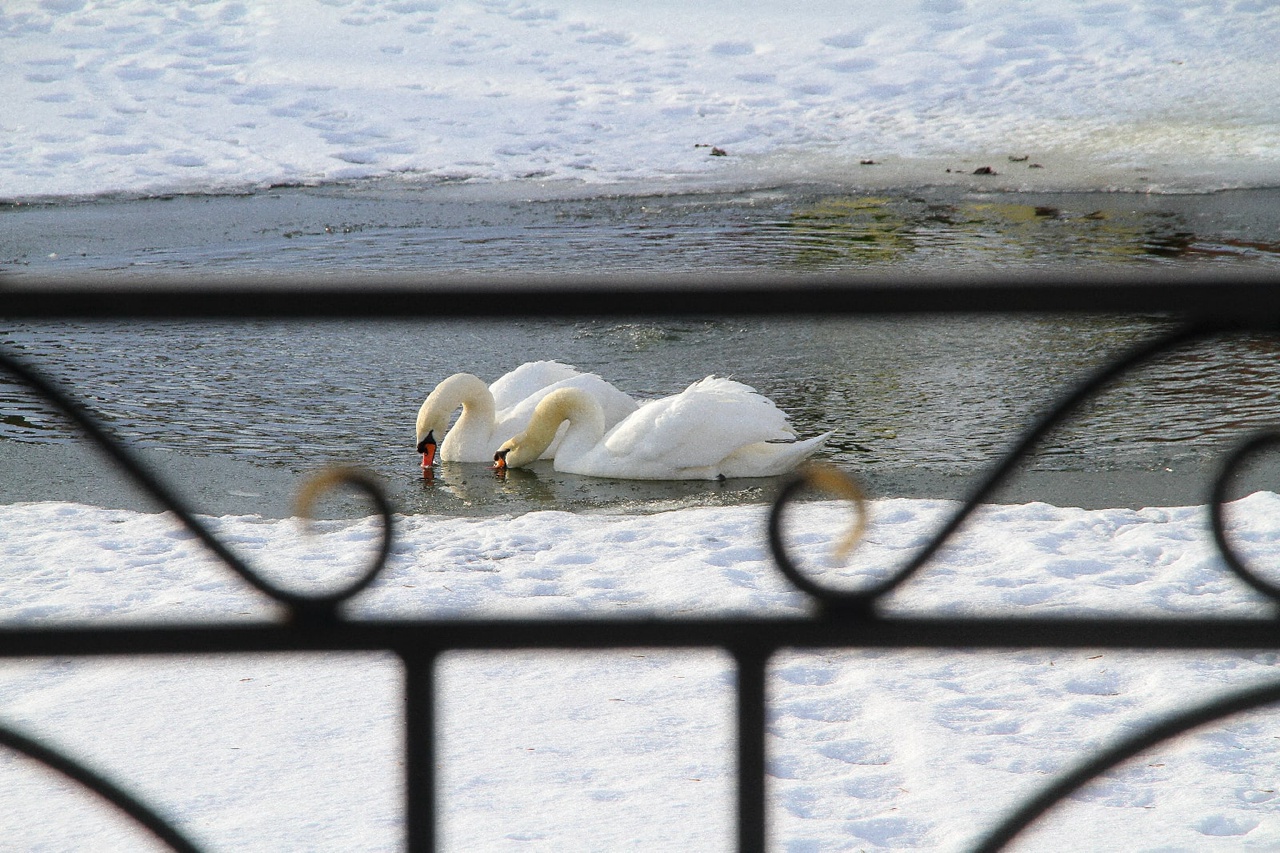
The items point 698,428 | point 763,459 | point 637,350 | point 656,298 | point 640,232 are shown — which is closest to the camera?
point 656,298

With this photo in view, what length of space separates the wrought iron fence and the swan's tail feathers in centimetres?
526

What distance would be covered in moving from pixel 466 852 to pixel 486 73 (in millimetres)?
17372

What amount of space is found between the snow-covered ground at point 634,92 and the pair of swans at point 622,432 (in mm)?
8211

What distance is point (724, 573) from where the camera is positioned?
4.27 m

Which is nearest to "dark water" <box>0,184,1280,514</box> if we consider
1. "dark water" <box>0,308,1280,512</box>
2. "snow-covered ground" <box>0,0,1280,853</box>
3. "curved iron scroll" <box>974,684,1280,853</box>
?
"dark water" <box>0,308,1280,512</box>

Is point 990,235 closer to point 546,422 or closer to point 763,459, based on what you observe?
point 763,459

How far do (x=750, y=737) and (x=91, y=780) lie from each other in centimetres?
48

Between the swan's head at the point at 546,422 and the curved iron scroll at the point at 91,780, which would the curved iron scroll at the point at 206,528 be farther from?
the swan's head at the point at 546,422

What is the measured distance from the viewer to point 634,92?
59.4 ft

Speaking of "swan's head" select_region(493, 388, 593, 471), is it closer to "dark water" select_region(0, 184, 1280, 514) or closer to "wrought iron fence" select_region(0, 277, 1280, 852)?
"dark water" select_region(0, 184, 1280, 514)

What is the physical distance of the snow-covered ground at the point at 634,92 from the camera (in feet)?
49.9

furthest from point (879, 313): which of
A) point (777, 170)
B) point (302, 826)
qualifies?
point (777, 170)

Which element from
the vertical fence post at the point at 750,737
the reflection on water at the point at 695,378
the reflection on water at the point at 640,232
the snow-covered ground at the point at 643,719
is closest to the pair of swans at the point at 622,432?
the reflection on water at the point at 695,378

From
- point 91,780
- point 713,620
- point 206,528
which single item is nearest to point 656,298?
point 713,620
